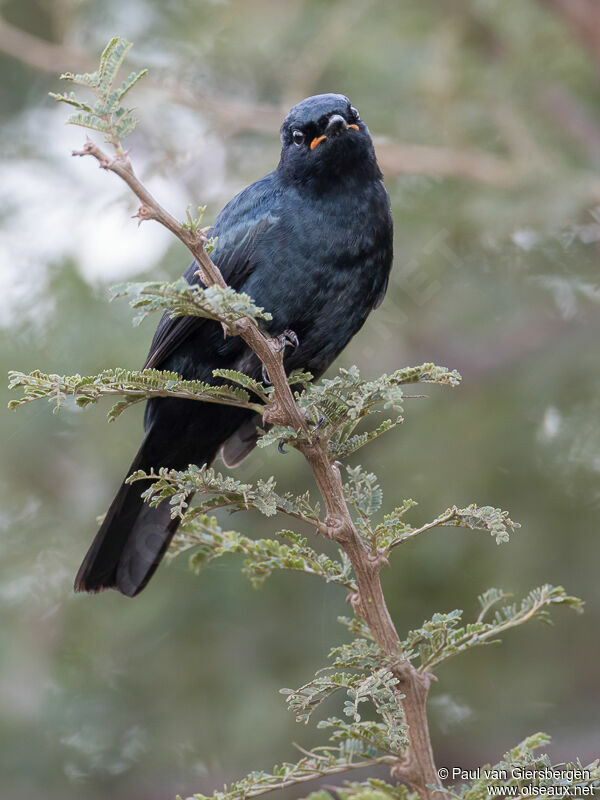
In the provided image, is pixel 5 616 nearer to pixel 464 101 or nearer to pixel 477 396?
pixel 477 396

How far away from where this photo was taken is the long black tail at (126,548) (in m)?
3.07

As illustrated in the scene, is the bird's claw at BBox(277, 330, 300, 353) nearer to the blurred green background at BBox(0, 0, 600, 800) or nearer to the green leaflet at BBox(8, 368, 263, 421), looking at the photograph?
the green leaflet at BBox(8, 368, 263, 421)

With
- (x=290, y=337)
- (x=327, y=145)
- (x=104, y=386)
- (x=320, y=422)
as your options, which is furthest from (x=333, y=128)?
(x=104, y=386)

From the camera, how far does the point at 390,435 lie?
5.16 metres

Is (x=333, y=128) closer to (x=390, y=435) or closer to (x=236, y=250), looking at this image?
(x=236, y=250)

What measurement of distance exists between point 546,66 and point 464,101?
488mm

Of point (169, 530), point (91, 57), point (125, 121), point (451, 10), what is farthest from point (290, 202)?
point (451, 10)

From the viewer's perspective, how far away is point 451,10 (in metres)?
5.78

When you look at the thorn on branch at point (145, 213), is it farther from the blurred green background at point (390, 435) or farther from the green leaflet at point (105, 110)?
the blurred green background at point (390, 435)

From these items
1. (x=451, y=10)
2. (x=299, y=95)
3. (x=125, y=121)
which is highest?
(x=451, y=10)

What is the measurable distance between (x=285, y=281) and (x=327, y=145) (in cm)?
53

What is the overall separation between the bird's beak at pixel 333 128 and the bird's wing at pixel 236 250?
8.1 inches

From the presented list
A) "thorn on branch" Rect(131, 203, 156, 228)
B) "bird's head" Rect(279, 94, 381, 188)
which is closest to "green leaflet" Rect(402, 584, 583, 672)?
"thorn on branch" Rect(131, 203, 156, 228)

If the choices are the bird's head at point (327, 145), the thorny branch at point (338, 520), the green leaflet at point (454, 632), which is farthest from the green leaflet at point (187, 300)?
the bird's head at point (327, 145)
